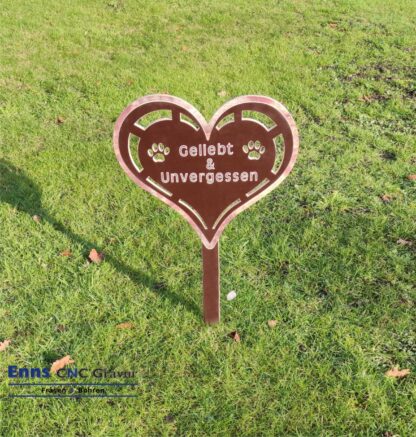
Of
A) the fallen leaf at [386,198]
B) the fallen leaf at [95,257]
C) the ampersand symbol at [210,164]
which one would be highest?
the ampersand symbol at [210,164]

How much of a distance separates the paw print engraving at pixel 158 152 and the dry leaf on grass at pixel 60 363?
1.27 meters

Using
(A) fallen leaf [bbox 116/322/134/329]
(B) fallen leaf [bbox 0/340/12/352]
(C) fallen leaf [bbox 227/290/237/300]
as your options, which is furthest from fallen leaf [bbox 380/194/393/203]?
(B) fallen leaf [bbox 0/340/12/352]

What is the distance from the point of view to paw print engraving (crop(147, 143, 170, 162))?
2.20 meters

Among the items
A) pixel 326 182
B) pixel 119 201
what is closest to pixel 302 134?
pixel 326 182

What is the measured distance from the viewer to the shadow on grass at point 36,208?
10.1 feet

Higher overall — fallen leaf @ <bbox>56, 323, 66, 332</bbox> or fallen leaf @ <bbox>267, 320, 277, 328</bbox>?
fallen leaf @ <bbox>56, 323, 66, 332</bbox>

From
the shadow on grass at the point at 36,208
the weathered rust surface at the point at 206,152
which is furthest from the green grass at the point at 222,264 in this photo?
the weathered rust surface at the point at 206,152

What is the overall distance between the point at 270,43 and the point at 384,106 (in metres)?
2.30

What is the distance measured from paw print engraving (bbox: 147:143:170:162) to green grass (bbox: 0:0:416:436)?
1138 mm

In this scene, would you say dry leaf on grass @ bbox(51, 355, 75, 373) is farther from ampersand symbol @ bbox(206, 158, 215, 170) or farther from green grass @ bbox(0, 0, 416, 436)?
ampersand symbol @ bbox(206, 158, 215, 170)

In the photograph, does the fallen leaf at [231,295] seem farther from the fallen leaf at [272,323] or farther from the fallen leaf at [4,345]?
the fallen leaf at [4,345]

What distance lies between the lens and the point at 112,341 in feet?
9.06

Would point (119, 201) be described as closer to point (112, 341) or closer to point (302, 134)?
point (112, 341)

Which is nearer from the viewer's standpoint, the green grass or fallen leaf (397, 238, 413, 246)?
the green grass
